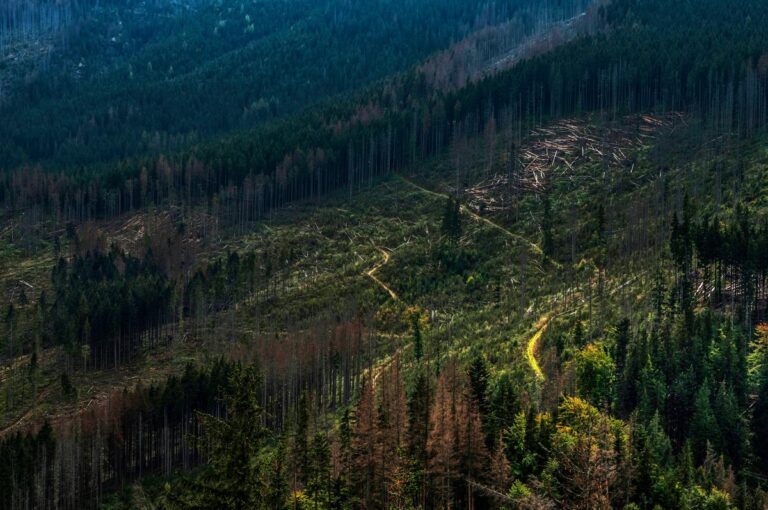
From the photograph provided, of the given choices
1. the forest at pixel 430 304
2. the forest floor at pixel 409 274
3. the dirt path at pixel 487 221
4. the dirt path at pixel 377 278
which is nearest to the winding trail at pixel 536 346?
the forest floor at pixel 409 274

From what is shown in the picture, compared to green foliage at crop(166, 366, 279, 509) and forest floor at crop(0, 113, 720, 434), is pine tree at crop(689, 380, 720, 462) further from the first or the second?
green foliage at crop(166, 366, 279, 509)

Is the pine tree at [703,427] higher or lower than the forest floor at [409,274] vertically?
higher

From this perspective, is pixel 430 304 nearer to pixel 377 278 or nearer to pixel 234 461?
pixel 377 278

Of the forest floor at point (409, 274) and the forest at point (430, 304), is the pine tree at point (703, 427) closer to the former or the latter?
the forest at point (430, 304)

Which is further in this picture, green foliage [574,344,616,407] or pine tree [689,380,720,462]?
green foliage [574,344,616,407]

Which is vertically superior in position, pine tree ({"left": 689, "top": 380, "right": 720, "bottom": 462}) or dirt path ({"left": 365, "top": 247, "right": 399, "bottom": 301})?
pine tree ({"left": 689, "top": 380, "right": 720, "bottom": 462})

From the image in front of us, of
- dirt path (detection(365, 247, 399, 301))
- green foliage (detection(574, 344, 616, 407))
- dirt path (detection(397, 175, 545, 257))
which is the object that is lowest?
dirt path (detection(365, 247, 399, 301))

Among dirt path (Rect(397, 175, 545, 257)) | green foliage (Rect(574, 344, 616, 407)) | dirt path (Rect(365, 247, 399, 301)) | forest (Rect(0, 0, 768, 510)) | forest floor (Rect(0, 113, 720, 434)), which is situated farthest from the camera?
dirt path (Rect(397, 175, 545, 257))

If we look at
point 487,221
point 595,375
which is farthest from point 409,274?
point 595,375

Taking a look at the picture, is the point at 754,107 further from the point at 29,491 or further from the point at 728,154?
the point at 29,491

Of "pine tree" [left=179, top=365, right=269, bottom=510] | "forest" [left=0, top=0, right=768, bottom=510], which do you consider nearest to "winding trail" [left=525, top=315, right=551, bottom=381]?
"forest" [left=0, top=0, right=768, bottom=510]
